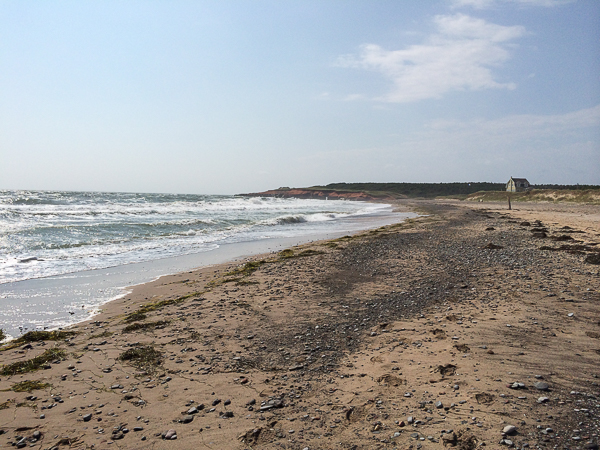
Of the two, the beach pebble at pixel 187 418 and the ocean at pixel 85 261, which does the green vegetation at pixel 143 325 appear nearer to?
the ocean at pixel 85 261

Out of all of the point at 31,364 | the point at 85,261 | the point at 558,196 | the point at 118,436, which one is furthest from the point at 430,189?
the point at 118,436

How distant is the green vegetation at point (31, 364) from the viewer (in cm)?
517

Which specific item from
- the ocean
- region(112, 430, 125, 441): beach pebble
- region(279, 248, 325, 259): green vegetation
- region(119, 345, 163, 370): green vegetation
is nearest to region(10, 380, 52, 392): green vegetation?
region(119, 345, 163, 370): green vegetation

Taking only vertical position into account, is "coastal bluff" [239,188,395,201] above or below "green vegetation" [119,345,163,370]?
above

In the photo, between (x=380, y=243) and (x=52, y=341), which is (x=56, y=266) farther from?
(x=380, y=243)

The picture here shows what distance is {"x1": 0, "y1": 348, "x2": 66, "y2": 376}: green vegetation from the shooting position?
517 centimetres

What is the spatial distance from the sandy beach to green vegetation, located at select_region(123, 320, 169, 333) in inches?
1.9

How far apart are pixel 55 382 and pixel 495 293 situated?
8170 millimetres

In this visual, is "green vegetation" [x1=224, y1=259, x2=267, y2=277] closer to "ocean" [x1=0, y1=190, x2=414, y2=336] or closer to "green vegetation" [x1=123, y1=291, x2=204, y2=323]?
"green vegetation" [x1=123, y1=291, x2=204, y2=323]

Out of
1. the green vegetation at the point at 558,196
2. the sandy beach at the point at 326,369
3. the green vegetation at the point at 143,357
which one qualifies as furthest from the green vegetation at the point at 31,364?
the green vegetation at the point at 558,196

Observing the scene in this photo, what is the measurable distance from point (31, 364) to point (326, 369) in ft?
14.5

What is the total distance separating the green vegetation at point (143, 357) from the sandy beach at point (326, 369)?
2cm

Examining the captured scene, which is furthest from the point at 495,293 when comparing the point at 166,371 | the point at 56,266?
the point at 56,266

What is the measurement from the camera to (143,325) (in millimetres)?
6789
